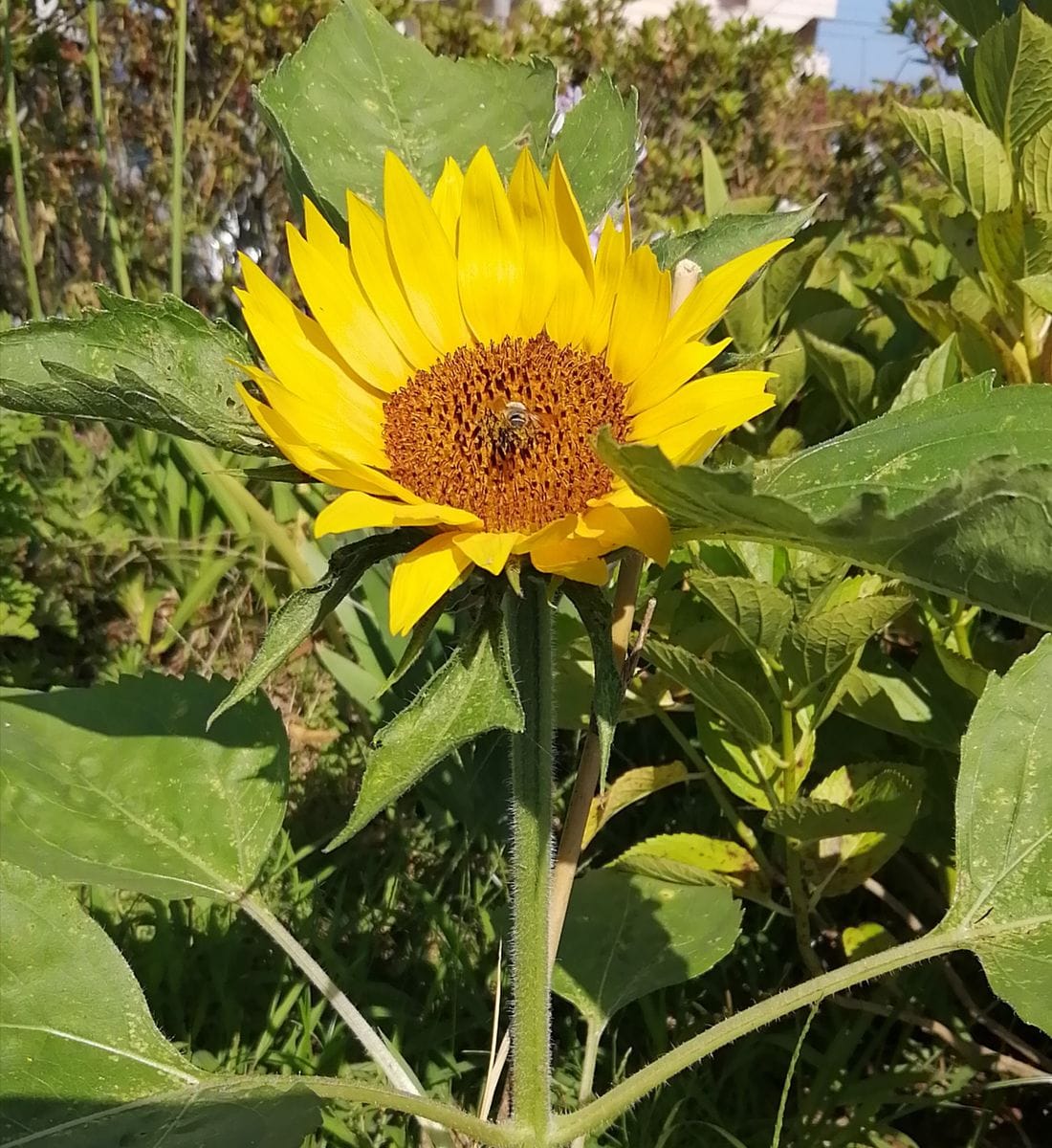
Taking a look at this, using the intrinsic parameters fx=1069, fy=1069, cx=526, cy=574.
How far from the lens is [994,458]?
381 mm

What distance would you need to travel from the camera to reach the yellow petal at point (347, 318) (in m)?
0.71

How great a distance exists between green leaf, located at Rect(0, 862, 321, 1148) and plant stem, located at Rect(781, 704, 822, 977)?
520 millimetres

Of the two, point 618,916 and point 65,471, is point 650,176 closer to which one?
point 65,471

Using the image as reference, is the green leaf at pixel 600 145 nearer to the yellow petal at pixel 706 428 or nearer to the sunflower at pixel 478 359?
the sunflower at pixel 478 359

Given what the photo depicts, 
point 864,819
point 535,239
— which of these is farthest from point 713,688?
point 535,239

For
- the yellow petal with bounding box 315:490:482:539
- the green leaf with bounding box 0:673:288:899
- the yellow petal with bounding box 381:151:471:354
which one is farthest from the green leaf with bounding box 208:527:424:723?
the green leaf with bounding box 0:673:288:899

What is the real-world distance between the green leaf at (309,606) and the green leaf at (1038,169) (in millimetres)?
710

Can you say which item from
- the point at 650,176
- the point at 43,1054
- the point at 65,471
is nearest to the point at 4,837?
the point at 43,1054

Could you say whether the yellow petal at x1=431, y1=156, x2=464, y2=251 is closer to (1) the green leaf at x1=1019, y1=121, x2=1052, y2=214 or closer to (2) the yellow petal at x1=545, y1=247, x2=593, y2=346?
(2) the yellow petal at x1=545, y1=247, x2=593, y2=346

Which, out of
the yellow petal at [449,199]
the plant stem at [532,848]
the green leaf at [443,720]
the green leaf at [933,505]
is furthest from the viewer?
the yellow petal at [449,199]

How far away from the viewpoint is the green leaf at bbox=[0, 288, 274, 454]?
60 cm

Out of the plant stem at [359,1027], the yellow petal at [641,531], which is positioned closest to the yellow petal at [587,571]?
the yellow petal at [641,531]

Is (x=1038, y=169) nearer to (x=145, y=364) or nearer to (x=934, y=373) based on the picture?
(x=934, y=373)

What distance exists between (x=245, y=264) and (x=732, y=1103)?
0.90 meters
